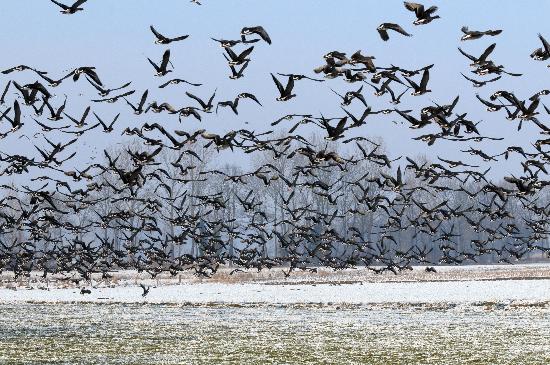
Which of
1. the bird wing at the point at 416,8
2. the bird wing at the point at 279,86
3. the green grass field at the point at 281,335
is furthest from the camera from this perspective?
the green grass field at the point at 281,335

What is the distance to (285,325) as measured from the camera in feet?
106

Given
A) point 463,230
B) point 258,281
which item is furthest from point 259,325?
point 463,230

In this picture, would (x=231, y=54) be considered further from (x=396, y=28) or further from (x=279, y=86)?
(x=396, y=28)

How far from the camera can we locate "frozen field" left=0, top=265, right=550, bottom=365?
23.1m

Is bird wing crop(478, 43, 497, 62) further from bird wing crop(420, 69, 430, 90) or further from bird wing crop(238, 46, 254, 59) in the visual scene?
bird wing crop(238, 46, 254, 59)

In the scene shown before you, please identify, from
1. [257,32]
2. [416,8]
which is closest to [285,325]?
[257,32]

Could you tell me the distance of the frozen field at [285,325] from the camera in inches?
909

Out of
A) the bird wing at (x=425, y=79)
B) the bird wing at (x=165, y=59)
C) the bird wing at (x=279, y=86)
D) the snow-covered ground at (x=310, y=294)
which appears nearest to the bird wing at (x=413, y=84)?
the bird wing at (x=425, y=79)

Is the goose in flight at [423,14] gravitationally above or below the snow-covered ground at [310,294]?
above

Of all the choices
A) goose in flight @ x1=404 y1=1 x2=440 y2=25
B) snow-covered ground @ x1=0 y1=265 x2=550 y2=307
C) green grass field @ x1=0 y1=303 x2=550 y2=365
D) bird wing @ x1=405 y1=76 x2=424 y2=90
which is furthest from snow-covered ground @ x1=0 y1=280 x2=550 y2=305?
goose in flight @ x1=404 y1=1 x2=440 y2=25

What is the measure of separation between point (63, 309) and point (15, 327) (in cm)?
1069

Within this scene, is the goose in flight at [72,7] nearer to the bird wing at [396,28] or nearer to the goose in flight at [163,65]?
the goose in flight at [163,65]

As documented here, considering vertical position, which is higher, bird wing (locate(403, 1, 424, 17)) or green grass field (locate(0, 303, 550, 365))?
bird wing (locate(403, 1, 424, 17))

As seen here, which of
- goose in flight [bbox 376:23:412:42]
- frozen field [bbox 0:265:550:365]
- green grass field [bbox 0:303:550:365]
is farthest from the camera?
frozen field [bbox 0:265:550:365]
